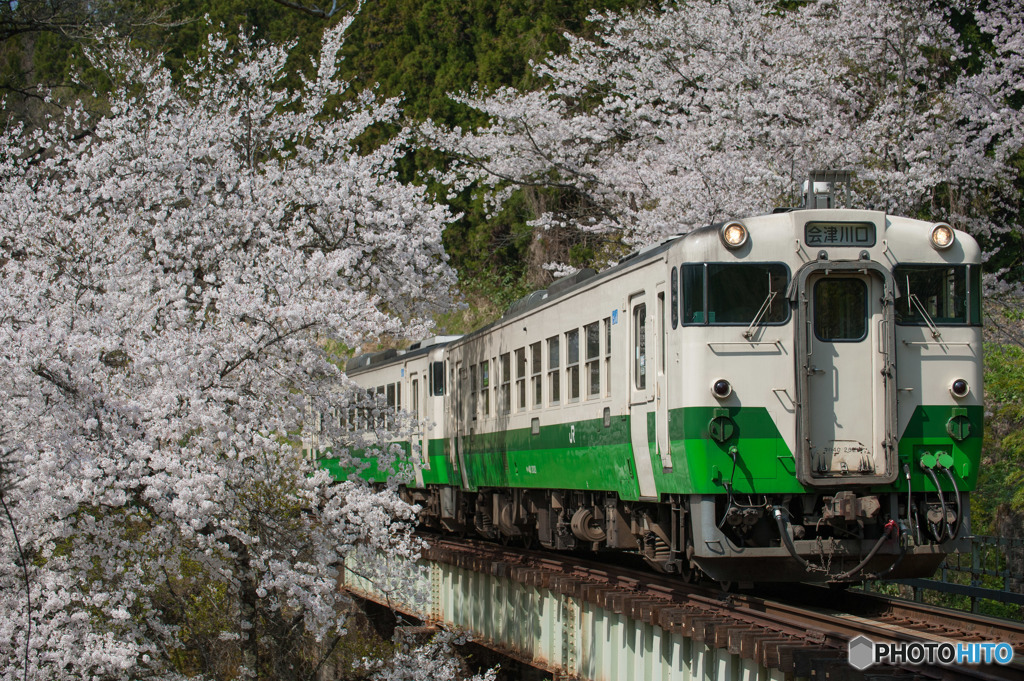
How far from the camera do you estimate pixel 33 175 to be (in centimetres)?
1380

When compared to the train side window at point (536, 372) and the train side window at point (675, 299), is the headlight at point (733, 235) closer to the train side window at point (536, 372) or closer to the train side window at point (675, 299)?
the train side window at point (675, 299)

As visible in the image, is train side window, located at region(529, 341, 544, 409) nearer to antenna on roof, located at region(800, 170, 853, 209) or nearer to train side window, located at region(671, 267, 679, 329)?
train side window, located at region(671, 267, 679, 329)

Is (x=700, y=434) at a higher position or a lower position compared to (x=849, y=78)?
lower

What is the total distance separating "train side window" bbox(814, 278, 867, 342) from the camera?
872 centimetres

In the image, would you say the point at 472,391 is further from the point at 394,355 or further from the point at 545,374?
the point at 394,355

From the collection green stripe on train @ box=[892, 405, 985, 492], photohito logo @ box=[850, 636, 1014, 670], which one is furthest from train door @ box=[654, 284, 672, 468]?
photohito logo @ box=[850, 636, 1014, 670]

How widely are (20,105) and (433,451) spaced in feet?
64.4

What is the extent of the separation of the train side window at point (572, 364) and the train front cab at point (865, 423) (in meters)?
2.69

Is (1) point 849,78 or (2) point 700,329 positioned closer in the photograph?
(2) point 700,329

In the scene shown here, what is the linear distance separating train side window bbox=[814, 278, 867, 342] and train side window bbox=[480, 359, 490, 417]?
5.92 meters

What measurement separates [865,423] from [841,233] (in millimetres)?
1417

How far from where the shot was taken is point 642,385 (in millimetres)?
9500

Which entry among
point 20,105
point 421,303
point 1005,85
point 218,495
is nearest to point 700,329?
point 218,495

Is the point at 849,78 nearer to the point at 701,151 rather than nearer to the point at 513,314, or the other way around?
the point at 701,151
